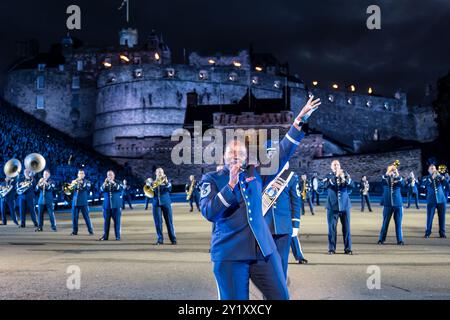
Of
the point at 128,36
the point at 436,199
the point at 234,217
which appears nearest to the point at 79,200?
the point at 436,199

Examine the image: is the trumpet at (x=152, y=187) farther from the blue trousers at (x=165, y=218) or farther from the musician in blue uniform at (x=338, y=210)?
the musician in blue uniform at (x=338, y=210)

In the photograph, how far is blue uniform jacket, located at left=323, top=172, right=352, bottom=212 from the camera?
10.3m

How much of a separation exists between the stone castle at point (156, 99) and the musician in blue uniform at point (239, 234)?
193ft

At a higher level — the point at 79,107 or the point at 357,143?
the point at 79,107

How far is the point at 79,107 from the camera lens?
261 ft

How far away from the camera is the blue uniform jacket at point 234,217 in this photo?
14.3ft

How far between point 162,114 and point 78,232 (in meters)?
59.0

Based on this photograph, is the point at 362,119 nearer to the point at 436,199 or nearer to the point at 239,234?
the point at 436,199

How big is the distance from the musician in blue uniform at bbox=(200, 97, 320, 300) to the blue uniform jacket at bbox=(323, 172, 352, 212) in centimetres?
594

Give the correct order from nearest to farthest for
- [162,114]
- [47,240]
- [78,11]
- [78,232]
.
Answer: [47,240]
[78,232]
[78,11]
[162,114]

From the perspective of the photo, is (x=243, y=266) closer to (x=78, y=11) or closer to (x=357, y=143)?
(x=78, y=11)

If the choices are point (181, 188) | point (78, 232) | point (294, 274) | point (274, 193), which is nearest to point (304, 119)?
point (274, 193)

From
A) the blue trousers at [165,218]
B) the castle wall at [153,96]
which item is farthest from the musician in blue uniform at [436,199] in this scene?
the castle wall at [153,96]

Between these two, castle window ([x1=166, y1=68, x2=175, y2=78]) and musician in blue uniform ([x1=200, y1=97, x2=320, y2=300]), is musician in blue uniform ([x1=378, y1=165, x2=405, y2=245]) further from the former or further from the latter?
castle window ([x1=166, y1=68, x2=175, y2=78])
